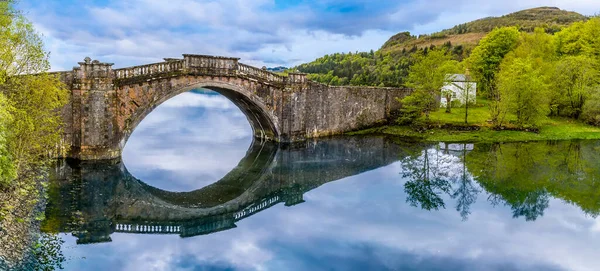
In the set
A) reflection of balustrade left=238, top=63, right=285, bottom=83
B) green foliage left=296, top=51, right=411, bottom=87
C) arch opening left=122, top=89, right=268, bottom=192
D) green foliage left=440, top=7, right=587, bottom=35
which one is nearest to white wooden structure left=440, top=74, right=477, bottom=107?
reflection of balustrade left=238, top=63, right=285, bottom=83

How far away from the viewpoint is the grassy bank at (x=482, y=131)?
38.5 meters

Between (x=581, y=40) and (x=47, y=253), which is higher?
(x=581, y=40)

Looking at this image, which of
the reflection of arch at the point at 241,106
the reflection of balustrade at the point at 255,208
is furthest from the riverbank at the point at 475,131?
the reflection of balustrade at the point at 255,208

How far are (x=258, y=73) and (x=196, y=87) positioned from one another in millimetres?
4863

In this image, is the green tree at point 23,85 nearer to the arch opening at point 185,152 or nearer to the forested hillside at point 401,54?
the arch opening at point 185,152

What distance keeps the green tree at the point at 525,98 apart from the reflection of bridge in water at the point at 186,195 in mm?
15192

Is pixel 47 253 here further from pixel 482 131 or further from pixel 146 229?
pixel 482 131

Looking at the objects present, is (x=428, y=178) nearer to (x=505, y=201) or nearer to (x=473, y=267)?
(x=505, y=201)

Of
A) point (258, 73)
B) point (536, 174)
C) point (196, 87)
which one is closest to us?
point (536, 174)

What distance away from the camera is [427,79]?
4175 cm

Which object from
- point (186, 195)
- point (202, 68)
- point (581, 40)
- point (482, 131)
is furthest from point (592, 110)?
point (186, 195)

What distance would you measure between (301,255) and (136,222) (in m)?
6.48

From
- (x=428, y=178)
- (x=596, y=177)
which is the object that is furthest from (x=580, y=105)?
(x=428, y=178)

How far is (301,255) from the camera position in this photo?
1485cm
